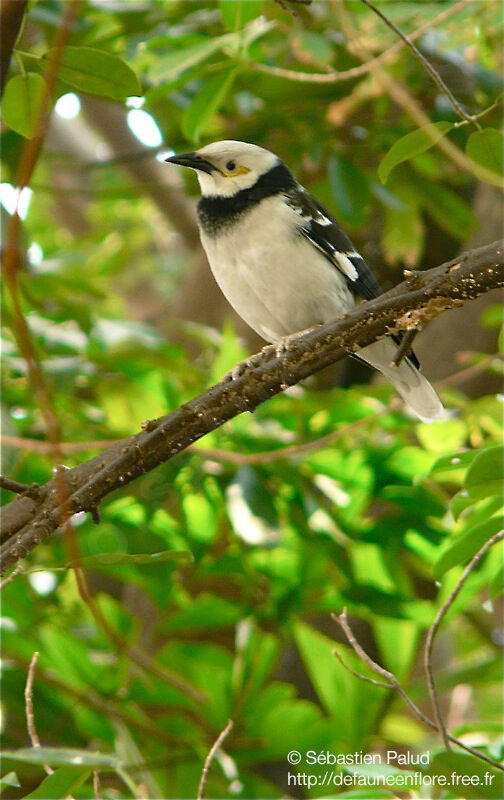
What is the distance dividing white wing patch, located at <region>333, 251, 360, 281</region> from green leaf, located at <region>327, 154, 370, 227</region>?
0.51 m

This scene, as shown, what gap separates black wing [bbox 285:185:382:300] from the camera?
310 centimetres

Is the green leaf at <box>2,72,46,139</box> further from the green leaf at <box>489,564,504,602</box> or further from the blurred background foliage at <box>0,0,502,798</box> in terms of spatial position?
the green leaf at <box>489,564,504,602</box>

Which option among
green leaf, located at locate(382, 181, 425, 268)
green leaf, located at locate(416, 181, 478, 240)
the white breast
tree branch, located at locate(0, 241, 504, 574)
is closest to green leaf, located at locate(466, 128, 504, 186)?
tree branch, located at locate(0, 241, 504, 574)

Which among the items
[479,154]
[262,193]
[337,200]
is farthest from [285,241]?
[479,154]

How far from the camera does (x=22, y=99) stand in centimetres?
207

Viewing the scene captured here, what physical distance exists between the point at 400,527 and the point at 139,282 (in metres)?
4.49

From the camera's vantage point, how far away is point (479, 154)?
2076 mm

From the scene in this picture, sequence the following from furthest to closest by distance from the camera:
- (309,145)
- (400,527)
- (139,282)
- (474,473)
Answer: (139,282), (309,145), (400,527), (474,473)

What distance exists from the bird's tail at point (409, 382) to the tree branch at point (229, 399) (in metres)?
1.13

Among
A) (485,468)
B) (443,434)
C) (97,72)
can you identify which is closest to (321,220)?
(443,434)

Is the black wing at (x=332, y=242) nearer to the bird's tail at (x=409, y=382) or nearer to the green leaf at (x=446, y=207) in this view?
the bird's tail at (x=409, y=382)

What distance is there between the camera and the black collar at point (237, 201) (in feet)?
9.97

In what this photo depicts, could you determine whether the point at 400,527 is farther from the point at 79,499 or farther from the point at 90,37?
the point at 90,37

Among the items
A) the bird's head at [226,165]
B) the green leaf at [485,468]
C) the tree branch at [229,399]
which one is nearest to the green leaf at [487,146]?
the tree branch at [229,399]
